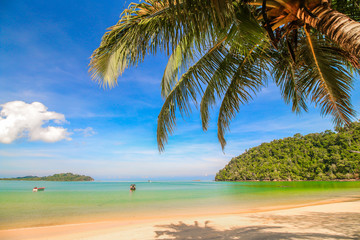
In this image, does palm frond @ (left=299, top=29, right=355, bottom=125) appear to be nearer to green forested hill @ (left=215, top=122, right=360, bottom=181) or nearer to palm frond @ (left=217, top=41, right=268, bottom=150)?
palm frond @ (left=217, top=41, right=268, bottom=150)

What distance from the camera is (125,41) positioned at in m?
2.34

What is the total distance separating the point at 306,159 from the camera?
57.5m

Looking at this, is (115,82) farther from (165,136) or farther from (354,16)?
(354,16)

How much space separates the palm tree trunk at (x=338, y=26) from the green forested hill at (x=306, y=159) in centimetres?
4846

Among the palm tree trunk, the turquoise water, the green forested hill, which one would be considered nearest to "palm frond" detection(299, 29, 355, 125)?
the palm tree trunk

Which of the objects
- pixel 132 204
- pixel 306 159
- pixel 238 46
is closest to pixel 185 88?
pixel 238 46

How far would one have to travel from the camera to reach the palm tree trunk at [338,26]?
159 cm

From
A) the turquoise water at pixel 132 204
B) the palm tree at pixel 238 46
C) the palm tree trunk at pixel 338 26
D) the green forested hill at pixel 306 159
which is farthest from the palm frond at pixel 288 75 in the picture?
the green forested hill at pixel 306 159

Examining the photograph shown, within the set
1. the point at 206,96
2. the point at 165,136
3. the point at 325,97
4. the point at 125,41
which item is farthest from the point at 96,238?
the point at 325,97

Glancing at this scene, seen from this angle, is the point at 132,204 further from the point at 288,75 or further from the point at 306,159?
the point at 306,159

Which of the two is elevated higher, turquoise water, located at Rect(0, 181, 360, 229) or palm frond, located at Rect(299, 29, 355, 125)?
palm frond, located at Rect(299, 29, 355, 125)

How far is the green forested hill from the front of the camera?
4609 cm

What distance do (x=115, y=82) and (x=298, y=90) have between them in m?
4.02

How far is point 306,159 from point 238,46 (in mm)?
66307
